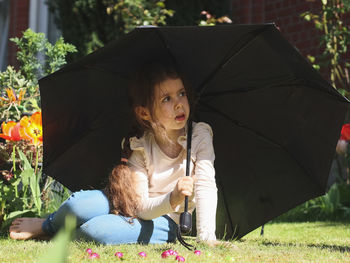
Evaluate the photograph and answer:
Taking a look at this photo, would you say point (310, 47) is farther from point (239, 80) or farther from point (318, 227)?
point (239, 80)

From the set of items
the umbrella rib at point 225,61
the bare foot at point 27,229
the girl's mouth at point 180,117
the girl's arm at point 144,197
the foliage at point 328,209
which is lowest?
the foliage at point 328,209

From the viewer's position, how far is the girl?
7.80 ft

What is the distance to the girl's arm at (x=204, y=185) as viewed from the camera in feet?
7.57

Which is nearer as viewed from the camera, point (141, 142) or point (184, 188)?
Result: point (184, 188)

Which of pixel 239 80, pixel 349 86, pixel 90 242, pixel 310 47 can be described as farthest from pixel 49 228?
pixel 310 47

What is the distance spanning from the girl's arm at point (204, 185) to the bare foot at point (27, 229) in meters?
0.85

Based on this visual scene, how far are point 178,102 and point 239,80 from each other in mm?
326

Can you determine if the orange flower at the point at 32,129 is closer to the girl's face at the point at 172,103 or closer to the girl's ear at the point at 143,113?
the girl's ear at the point at 143,113

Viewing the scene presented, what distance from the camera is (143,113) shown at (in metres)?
2.55

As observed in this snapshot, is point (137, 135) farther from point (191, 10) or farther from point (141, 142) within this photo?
point (191, 10)

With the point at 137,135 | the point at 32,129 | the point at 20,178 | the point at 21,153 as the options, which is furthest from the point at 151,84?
the point at 20,178

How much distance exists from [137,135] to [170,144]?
0.17 metres

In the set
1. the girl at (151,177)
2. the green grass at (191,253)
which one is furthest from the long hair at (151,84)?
the green grass at (191,253)

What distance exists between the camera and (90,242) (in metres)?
2.37
